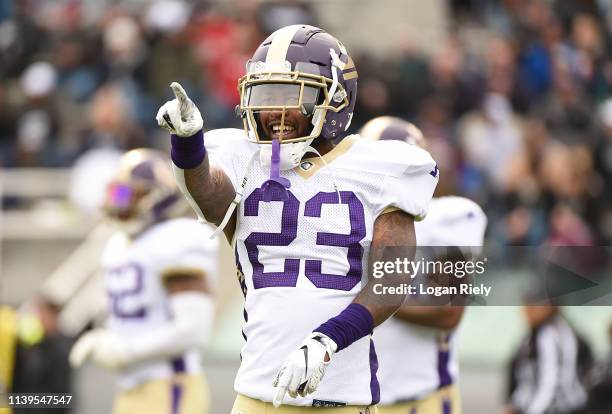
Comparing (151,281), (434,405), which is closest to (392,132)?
(434,405)

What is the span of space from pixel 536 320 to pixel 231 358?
3.71 metres

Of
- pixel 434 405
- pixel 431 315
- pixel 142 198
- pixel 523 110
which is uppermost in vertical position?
pixel 142 198

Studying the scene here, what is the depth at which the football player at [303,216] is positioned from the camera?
13.3 ft

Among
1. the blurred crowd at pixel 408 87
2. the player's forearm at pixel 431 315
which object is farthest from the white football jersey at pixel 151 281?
the blurred crowd at pixel 408 87

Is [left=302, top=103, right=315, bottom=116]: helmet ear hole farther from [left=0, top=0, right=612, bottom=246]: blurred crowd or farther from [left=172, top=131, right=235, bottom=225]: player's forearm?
[left=0, top=0, right=612, bottom=246]: blurred crowd

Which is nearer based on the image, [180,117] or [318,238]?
[180,117]

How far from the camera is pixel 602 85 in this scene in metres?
12.5

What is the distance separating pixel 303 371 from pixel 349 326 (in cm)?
26

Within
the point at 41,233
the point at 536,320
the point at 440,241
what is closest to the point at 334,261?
the point at 440,241

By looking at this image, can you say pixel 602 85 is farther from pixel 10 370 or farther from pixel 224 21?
pixel 10 370

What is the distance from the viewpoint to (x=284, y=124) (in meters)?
4.09

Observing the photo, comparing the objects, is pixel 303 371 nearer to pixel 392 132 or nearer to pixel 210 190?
pixel 210 190

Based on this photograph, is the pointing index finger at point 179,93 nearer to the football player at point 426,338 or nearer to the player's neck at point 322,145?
the player's neck at point 322,145

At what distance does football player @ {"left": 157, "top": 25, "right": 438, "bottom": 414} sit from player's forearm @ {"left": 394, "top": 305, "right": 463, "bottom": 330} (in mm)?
1173
